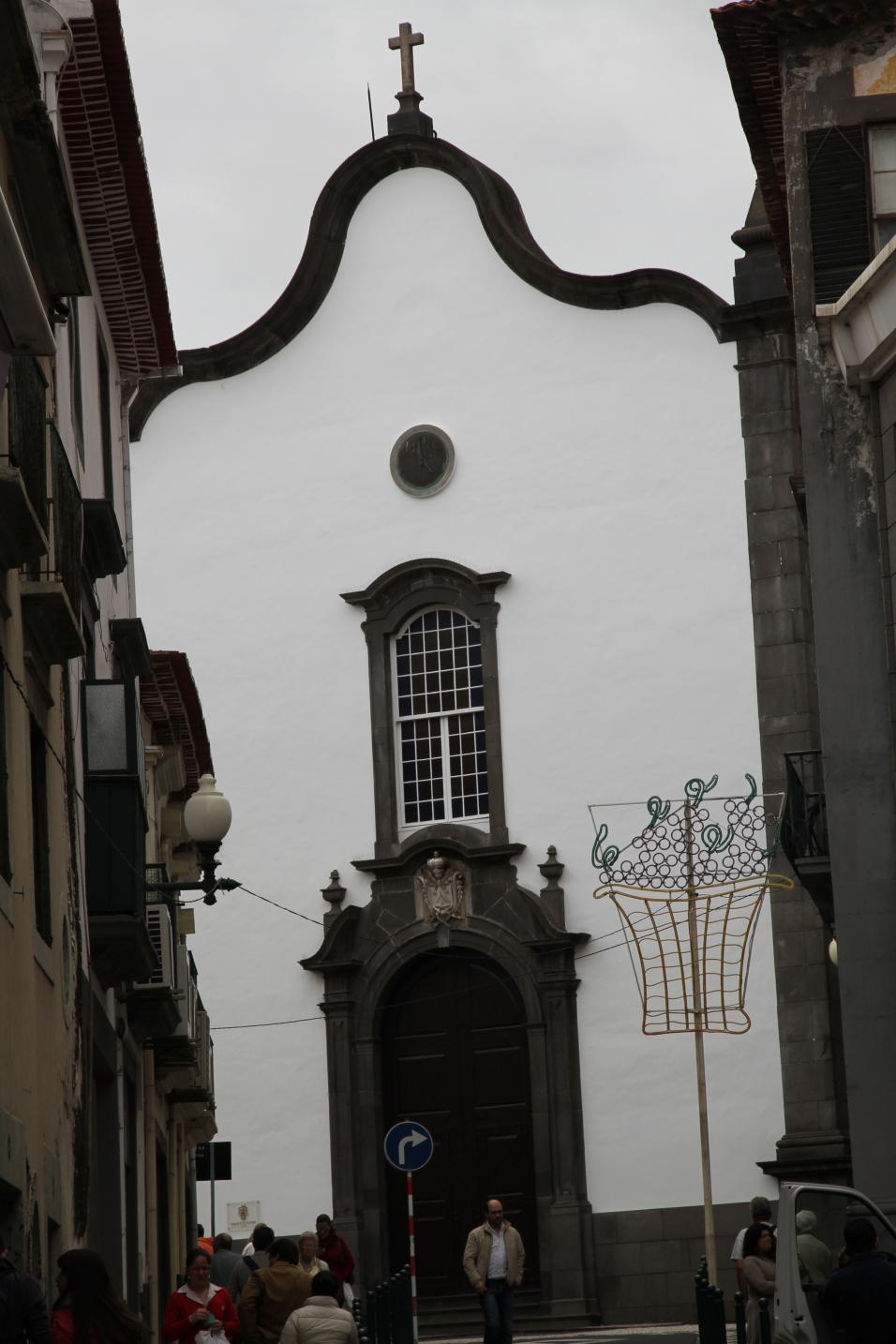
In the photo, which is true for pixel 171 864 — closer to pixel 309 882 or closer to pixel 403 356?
pixel 309 882

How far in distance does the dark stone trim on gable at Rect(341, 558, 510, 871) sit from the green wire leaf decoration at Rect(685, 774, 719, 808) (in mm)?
1987

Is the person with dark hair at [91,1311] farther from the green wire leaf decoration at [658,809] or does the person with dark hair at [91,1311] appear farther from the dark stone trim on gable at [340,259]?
the dark stone trim on gable at [340,259]

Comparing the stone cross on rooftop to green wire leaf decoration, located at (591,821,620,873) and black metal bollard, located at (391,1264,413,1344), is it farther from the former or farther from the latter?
black metal bollard, located at (391,1264,413,1344)

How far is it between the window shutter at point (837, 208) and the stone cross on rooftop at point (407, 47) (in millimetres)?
12974

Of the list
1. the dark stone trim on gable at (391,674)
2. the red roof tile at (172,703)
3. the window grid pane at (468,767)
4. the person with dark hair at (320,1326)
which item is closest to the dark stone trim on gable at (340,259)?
the dark stone trim on gable at (391,674)

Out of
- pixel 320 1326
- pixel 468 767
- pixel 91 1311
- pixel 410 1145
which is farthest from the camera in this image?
pixel 468 767

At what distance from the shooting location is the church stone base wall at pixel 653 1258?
26.3m

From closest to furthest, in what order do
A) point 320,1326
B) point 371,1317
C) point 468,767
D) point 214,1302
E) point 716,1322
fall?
point 320,1326, point 214,1302, point 716,1322, point 371,1317, point 468,767

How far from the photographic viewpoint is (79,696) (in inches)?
615

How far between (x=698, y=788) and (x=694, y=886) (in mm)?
1826

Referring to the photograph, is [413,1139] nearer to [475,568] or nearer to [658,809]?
[658,809]

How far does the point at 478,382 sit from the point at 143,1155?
1165 centimetres

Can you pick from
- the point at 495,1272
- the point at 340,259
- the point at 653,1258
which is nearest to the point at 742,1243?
the point at 495,1272

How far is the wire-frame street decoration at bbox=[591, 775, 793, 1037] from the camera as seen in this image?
2633 cm
